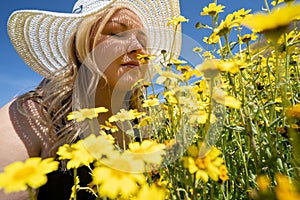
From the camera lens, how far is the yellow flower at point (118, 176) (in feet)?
1.20

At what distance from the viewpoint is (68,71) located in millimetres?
1298

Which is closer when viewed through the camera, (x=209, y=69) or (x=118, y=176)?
(x=118, y=176)

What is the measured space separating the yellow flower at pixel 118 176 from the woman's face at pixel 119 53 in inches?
29.7

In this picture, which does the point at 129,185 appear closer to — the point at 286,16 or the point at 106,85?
the point at 286,16

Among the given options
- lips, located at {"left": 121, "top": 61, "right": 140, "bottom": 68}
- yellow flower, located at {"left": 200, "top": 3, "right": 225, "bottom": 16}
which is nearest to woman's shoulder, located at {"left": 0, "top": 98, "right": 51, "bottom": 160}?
lips, located at {"left": 121, "top": 61, "right": 140, "bottom": 68}

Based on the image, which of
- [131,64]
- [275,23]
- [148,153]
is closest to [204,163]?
[148,153]

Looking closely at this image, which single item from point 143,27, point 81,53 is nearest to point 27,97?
point 81,53

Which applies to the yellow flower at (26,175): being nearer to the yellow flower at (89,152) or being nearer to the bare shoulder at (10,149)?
the yellow flower at (89,152)

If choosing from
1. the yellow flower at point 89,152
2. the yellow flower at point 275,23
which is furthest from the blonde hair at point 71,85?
the yellow flower at point 275,23

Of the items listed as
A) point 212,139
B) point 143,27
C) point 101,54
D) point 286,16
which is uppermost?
point 143,27

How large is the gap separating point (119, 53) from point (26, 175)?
0.81 metres

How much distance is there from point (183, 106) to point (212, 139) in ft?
0.41

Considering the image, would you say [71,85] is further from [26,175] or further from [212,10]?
[26,175]

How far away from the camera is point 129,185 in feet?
1.23
